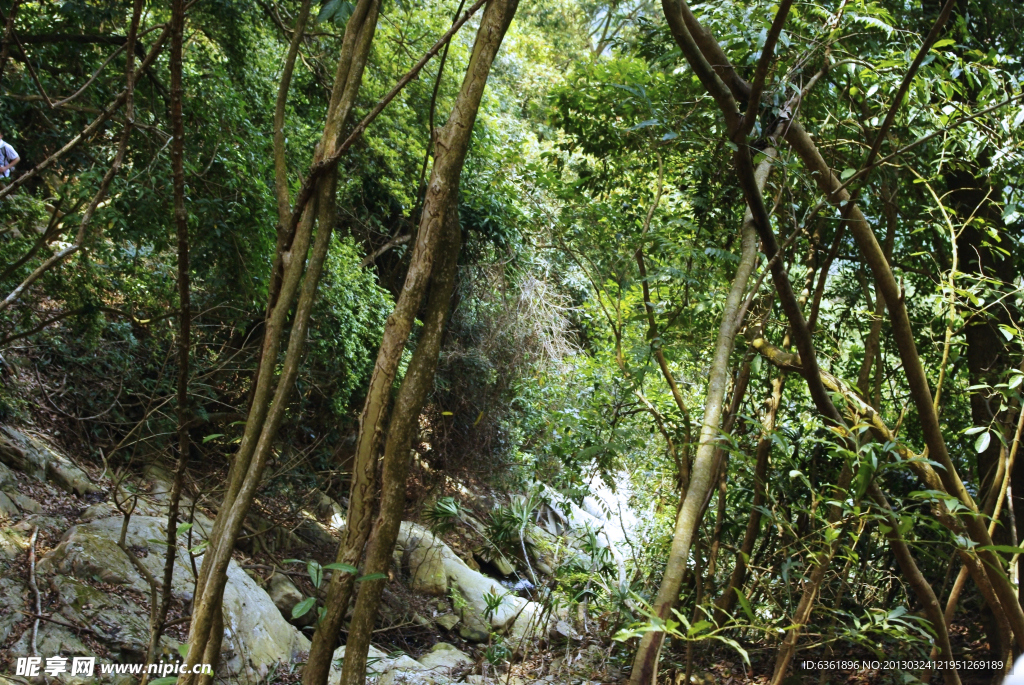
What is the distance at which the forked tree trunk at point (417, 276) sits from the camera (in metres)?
1.83

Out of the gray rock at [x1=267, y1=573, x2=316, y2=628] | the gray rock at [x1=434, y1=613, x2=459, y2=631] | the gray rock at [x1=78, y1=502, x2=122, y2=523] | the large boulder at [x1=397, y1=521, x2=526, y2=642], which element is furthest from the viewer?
the large boulder at [x1=397, y1=521, x2=526, y2=642]

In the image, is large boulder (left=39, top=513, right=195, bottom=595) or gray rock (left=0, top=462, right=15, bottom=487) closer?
large boulder (left=39, top=513, right=195, bottom=595)

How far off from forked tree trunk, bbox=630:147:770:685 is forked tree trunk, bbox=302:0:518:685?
0.88 metres

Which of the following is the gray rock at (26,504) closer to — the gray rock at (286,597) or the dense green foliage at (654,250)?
the dense green foliage at (654,250)

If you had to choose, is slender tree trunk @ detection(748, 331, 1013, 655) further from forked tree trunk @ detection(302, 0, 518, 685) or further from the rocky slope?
the rocky slope

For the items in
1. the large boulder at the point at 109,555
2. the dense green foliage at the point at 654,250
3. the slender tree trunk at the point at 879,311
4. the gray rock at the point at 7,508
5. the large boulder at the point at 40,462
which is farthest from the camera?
the large boulder at the point at 40,462

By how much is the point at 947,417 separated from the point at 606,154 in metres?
2.57

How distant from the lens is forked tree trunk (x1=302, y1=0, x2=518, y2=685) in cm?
183

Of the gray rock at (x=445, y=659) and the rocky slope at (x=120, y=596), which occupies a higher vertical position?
the rocky slope at (x=120, y=596)

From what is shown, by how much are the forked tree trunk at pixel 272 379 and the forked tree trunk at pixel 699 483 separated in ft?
3.93

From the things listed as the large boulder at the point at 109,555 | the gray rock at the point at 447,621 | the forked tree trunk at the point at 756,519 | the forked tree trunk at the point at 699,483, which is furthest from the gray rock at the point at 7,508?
the forked tree trunk at the point at 756,519

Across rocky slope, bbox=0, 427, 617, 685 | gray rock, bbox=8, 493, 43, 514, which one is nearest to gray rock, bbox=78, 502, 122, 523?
rocky slope, bbox=0, 427, 617, 685

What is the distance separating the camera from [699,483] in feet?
7.50

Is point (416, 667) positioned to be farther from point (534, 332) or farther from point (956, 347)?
point (534, 332)
